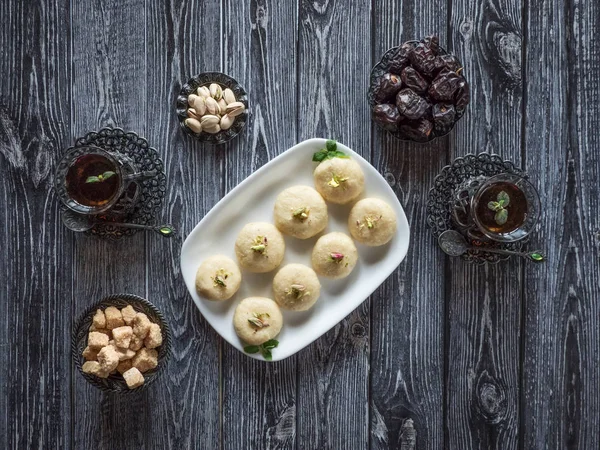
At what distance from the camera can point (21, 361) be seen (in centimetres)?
161

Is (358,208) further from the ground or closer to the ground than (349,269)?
further from the ground

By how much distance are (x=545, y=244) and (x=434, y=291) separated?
0.36 m

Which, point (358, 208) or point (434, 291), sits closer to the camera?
point (358, 208)

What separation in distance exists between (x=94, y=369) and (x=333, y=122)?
0.93 meters

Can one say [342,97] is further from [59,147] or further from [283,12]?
[59,147]

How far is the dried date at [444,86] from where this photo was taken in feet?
4.90

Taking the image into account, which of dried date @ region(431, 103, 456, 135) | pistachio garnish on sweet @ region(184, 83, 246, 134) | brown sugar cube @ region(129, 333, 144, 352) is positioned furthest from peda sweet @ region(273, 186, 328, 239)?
brown sugar cube @ region(129, 333, 144, 352)

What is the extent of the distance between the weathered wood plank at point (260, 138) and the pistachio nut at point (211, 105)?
4.1 inches

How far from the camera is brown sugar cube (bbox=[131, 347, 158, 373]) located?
4.86ft

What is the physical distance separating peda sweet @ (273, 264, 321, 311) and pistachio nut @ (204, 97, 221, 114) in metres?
0.47

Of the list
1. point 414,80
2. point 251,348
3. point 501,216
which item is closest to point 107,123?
point 251,348

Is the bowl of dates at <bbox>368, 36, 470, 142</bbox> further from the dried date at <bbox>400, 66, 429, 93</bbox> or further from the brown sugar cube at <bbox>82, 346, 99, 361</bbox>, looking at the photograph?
the brown sugar cube at <bbox>82, 346, 99, 361</bbox>

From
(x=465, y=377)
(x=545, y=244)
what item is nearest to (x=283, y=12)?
(x=545, y=244)

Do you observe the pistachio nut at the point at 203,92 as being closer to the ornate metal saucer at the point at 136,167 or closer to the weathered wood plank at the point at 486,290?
the ornate metal saucer at the point at 136,167
